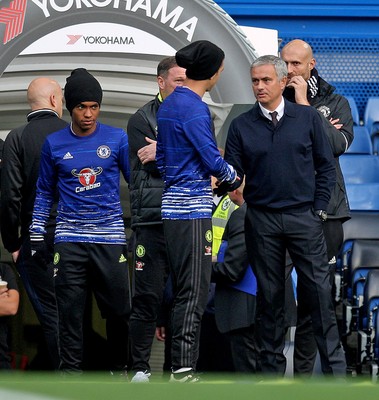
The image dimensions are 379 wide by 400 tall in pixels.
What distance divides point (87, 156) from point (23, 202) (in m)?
0.96

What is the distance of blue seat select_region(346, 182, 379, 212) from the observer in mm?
10250

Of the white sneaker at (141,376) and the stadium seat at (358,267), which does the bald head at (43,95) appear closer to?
the white sneaker at (141,376)

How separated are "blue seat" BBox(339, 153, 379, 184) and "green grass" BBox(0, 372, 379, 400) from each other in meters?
6.83

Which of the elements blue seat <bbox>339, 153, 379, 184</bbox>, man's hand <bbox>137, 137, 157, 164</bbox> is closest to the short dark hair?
man's hand <bbox>137, 137, 157, 164</bbox>

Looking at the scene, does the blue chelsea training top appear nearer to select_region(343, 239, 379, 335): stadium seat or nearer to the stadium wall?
select_region(343, 239, 379, 335): stadium seat

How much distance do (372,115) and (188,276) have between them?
4936 mm

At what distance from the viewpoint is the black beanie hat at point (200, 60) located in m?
6.67

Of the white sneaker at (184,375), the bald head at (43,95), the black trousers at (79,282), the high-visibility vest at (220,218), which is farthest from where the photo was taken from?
the high-visibility vest at (220,218)

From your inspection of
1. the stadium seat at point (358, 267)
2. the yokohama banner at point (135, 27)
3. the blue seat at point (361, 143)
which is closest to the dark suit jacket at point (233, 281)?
the stadium seat at point (358, 267)

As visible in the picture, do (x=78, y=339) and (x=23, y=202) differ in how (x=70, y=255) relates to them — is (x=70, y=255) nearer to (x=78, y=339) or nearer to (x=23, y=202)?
(x=78, y=339)

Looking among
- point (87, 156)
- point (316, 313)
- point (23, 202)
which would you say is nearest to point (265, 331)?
point (316, 313)

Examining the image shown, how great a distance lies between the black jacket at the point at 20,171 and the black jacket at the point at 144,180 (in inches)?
21.8

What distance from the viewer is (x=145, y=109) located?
7.65 m

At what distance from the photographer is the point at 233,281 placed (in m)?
7.66
